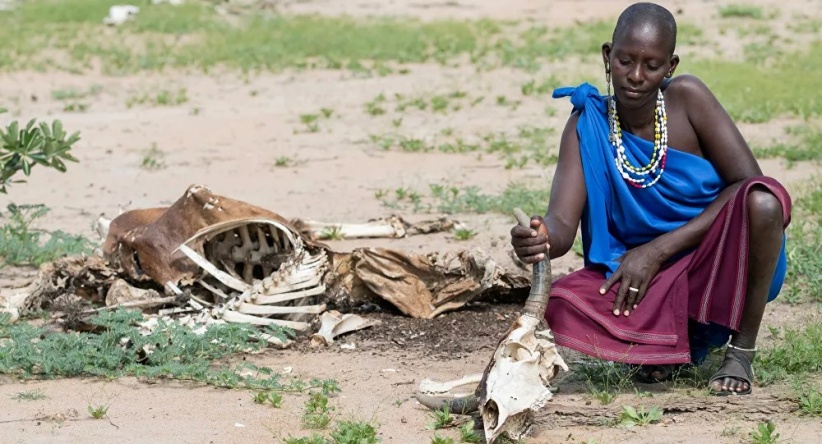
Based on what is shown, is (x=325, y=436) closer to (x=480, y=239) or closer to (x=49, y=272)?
(x=49, y=272)

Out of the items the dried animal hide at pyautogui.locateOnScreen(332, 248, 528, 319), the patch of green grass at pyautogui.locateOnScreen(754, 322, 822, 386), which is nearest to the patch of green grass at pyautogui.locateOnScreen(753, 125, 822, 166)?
the dried animal hide at pyautogui.locateOnScreen(332, 248, 528, 319)

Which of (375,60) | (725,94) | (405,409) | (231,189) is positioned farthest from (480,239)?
(375,60)

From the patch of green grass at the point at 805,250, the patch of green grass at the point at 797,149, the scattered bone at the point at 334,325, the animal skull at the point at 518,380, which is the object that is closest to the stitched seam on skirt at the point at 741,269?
the animal skull at the point at 518,380

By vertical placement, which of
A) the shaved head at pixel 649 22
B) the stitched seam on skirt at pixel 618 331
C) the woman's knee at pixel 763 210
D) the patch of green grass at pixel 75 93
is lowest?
the patch of green grass at pixel 75 93

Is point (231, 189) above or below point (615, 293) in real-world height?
below

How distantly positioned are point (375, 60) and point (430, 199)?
183 inches

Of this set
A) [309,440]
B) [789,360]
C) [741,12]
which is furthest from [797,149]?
[741,12]

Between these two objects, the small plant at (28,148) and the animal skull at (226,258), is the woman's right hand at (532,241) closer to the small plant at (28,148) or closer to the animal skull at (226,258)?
the animal skull at (226,258)

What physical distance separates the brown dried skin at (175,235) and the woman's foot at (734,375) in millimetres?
1857

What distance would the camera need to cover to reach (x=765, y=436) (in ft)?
10.9

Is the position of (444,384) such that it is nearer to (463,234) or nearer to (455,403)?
(455,403)

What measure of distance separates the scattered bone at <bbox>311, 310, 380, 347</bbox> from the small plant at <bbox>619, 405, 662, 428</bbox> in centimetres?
135

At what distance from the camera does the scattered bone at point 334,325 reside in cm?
452

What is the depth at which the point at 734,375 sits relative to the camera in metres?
3.72
